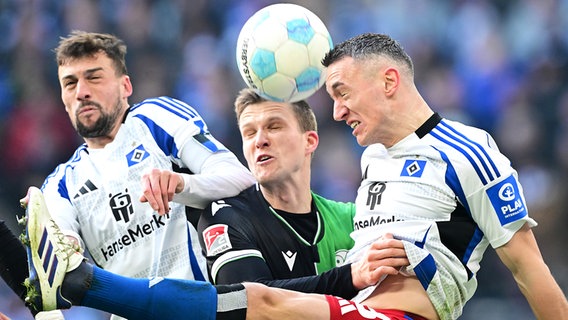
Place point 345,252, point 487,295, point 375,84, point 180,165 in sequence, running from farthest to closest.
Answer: point 487,295 < point 180,165 < point 345,252 < point 375,84

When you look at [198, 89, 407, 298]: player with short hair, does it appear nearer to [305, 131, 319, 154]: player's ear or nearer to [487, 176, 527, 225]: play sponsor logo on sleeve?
[305, 131, 319, 154]: player's ear

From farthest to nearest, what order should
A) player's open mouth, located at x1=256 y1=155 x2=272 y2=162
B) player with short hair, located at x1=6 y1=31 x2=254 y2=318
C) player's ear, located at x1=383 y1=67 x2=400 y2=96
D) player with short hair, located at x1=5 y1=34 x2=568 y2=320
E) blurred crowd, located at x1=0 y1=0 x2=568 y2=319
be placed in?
blurred crowd, located at x1=0 y1=0 x2=568 y2=319 < player with short hair, located at x1=6 y1=31 x2=254 y2=318 < player's open mouth, located at x1=256 y1=155 x2=272 y2=162 < player's ear, located at x1=383 y1=67 x2=400 y2=96 < player with short hair, located at x1=5 y1=34 x2=568 y2=320

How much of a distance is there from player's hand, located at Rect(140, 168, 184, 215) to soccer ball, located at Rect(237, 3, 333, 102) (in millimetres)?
760

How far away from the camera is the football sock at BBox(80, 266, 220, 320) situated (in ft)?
13.6

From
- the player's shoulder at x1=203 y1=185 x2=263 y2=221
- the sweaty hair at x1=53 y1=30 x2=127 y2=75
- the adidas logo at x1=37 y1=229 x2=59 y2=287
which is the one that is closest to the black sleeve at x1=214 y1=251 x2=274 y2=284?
the player's shoulder at x1=203 y1=185 x2=263 y2=221

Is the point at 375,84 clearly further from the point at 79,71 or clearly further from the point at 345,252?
the point at 79,71

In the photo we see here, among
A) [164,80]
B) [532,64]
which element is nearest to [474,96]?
[532,64]

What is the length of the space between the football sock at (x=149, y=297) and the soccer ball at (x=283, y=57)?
4.79 ft

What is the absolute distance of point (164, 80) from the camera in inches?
412

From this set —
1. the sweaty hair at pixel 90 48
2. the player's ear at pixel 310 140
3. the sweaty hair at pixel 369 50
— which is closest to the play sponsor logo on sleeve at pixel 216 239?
the player's ear at pixel 310 140

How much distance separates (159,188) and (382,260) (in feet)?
4.04

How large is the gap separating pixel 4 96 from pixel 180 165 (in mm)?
5276

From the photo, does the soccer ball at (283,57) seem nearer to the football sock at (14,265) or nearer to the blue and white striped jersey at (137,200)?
the blue and white striped jersey at (137,200)

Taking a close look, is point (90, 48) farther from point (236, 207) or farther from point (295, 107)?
point (236, 207)
